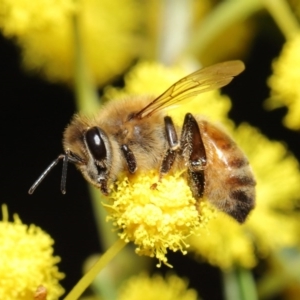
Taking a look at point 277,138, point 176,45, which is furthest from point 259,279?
point 176,45

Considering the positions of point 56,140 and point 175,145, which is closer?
point 175,145

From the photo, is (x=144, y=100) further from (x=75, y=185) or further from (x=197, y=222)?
(x=75, y=185)

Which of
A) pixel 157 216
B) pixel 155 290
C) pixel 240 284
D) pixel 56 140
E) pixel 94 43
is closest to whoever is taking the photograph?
pixel 157 216

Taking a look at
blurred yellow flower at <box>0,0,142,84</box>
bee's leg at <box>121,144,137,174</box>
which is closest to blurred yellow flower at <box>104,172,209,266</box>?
bee's leg at <box>121,144,137,174</box>

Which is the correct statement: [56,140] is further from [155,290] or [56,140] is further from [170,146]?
[170,146]

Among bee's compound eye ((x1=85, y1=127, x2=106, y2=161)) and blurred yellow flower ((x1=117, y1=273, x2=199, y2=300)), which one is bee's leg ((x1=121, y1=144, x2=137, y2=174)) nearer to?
bee's compound eye ((x1=85, y1=127, x2=106, y2=161))

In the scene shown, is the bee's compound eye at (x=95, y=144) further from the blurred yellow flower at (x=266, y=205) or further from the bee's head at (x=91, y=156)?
the blurred yellow flower at (x=266, y=205)

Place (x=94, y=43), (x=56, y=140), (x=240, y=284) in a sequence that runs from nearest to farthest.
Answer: (x=240, y=284) < (x=94, y=43) < (x=56, y=140)

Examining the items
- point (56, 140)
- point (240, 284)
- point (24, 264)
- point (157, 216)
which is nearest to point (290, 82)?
point (240, 284)
